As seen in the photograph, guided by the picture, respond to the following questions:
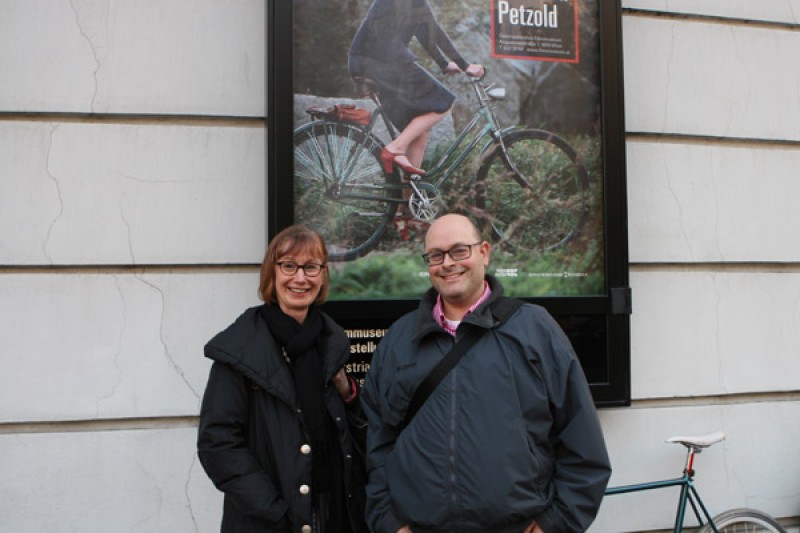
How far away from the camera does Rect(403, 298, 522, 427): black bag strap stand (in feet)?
7.77

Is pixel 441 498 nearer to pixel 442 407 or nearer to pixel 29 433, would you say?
pixel 442 407

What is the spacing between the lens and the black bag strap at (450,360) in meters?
2.37

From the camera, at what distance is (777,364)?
4.23 metres

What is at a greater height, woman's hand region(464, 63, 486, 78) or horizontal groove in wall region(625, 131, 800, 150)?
woman's hand region(464, 63, 486, 78)

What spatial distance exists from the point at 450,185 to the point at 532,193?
1.57ft

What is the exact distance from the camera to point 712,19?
4.23 metres

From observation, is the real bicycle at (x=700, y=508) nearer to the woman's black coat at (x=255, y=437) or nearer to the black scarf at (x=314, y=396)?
the black scarf at (x=314, y=396)

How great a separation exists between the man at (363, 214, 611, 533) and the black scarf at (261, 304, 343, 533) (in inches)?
7.0

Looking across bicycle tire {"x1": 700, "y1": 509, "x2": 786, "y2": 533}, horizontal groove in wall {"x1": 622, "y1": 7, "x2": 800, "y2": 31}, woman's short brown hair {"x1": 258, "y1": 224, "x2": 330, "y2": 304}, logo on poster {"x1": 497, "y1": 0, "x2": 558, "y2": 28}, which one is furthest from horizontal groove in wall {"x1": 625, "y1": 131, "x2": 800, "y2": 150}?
woman's short brown hair {"x1": 258, "y1": 224, "x2": 330, "y2": 304}

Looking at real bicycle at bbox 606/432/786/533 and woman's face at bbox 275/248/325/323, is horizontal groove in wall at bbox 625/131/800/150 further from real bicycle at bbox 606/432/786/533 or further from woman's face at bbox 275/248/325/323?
woman's face at bbox 275/248/325/323

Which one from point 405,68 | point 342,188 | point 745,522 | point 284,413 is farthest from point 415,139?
point 745,522

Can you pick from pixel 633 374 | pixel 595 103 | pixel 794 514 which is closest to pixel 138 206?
pixel 595 103

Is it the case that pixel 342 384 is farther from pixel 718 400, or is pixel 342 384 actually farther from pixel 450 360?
pixel 718 400

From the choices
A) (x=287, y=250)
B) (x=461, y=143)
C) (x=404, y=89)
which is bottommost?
(x=287, y=250)
